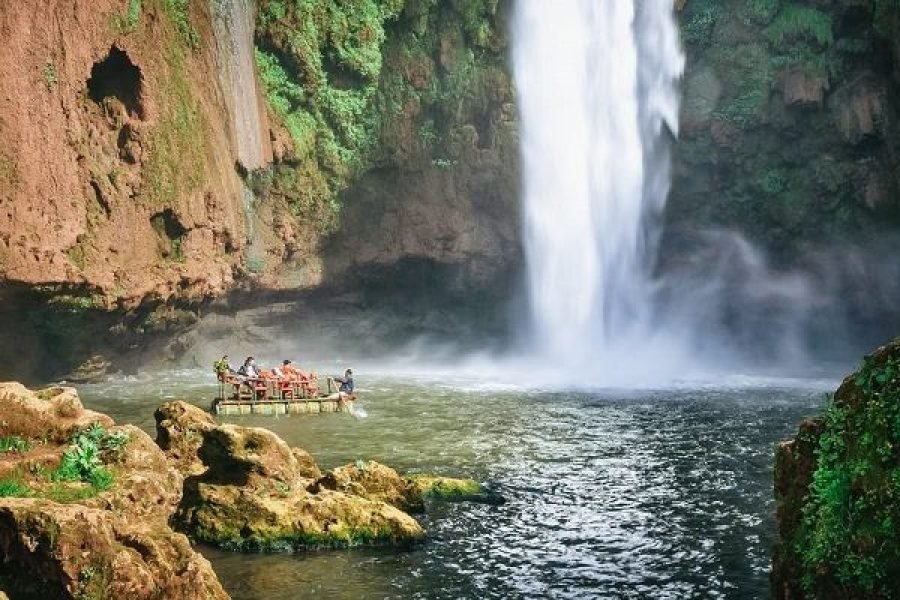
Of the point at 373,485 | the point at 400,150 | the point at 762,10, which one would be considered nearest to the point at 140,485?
the point at 373,485

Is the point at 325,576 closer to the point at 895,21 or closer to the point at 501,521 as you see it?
the point at 501,521

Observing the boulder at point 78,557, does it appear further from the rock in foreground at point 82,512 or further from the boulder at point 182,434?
the boulder at point 182,434

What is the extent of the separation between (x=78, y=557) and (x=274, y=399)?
19.1m

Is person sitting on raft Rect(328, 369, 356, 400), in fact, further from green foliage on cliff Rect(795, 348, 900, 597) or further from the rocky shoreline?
green foliage on cliff Rect(795, 348, 900, 597)

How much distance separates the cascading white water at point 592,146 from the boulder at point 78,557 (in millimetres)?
34347

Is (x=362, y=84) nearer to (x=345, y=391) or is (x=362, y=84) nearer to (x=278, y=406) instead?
(x=345, y=391)


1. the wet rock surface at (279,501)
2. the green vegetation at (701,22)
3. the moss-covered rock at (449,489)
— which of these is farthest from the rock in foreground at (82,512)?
the green vegetation at (701,22)

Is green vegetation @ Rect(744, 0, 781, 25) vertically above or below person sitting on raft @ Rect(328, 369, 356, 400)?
above

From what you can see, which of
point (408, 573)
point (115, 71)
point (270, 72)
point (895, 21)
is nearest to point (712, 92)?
point (895, 21)

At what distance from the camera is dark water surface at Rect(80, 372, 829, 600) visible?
14.2 m

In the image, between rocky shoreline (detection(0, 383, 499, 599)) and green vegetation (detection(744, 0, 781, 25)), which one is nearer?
rocky shoreline (detection(0, 383, 499, 599))

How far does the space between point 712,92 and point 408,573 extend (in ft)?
119

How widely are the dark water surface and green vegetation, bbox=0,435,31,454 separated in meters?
3.31

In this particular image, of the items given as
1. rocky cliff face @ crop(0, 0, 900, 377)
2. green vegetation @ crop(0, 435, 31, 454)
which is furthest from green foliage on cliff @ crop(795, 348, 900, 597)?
rocky cliff face @ crop(0, 0, 900, 377)
